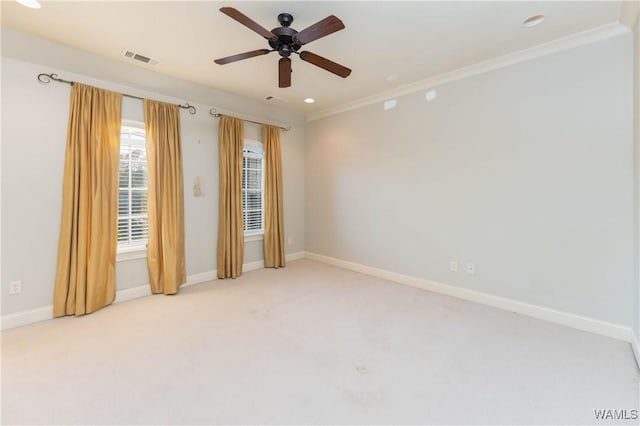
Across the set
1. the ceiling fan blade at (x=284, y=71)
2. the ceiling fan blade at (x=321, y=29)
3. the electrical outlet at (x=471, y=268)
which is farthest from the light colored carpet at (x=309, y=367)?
the ceiling fan blade at (x=321, y=29)

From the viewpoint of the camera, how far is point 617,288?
99.8 inches

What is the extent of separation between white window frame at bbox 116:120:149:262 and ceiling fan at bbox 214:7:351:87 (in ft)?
5.63

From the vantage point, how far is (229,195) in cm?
421

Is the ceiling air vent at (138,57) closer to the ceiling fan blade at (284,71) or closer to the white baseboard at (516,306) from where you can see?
the ceiling fan blade at (284,71)

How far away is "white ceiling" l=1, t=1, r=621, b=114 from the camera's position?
7.30ft

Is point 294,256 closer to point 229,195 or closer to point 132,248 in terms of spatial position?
point 229,195

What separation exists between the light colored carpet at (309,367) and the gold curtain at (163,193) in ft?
1.51

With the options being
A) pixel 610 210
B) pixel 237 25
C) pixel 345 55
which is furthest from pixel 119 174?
pixel 610 210

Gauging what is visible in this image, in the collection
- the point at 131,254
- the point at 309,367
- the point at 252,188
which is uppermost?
the point at 252,188

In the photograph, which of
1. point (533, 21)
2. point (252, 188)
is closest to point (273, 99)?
point (252, 188)

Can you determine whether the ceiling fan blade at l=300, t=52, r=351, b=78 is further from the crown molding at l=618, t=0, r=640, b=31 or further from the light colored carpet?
the light colored carpet

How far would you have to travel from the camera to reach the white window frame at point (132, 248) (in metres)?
3.34

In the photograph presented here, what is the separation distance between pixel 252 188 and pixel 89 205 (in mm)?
2265

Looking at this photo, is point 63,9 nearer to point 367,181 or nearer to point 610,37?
point 367,181
